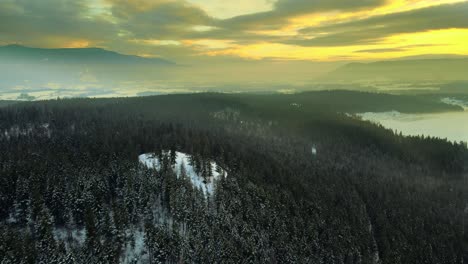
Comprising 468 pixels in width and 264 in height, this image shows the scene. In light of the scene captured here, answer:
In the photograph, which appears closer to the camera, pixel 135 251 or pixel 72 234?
pixel 135 251

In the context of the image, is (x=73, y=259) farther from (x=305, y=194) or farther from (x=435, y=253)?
(x=435, y=253)

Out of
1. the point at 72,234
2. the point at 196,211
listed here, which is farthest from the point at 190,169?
the point at 72,234

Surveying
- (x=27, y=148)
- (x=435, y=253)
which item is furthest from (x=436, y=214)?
(x=27, y=148)

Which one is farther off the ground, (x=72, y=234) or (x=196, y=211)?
(x=196, y=211)

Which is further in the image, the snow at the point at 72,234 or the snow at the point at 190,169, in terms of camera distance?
the snow at the point at 190,169

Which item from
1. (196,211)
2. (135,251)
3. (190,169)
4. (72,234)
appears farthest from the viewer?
(190,169)

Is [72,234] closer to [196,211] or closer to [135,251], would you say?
[135,251]

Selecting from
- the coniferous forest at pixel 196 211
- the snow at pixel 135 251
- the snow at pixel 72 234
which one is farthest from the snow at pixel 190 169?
the snow at pixel 72 234

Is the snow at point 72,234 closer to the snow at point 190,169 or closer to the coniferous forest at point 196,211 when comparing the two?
the coniferous forest at point 196,211

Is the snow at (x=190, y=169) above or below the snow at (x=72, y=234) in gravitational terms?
above
